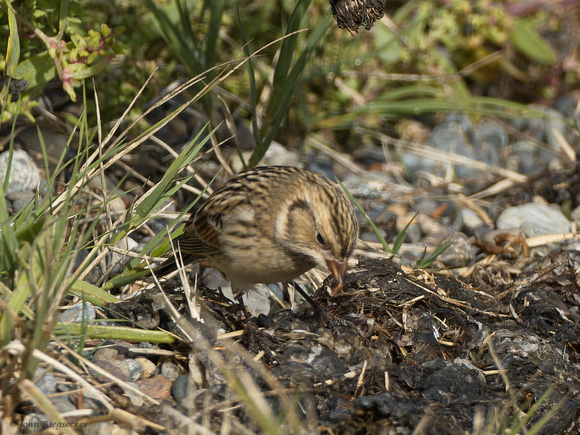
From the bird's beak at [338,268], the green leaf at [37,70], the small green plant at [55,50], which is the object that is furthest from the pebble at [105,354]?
the green leaf at [37,70]

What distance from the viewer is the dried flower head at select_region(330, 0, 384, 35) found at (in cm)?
356

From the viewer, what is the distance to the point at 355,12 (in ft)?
11.7

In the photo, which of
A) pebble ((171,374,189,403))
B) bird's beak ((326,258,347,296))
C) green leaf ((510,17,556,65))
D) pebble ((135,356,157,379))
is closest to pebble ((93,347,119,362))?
pebble ((135,356,157,379))

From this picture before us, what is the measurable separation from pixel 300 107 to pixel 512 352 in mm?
2696

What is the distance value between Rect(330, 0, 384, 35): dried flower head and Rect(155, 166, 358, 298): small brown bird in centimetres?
88

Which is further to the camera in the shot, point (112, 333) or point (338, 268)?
point (338, 268)

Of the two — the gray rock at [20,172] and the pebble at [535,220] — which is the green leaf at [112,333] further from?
the pebble at [535,220]

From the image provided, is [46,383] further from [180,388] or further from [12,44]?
[12,44]

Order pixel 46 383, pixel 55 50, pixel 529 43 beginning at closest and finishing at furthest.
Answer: pixel 46 383 < pixel 55 50 < pixel 529 43

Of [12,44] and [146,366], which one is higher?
[12,44]

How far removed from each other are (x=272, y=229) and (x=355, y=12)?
120 centimetres

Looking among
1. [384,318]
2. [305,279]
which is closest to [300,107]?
[305,279]

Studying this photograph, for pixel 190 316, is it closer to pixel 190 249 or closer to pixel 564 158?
pixel 190 249

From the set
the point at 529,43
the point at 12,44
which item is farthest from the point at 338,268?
the point at 529,43
